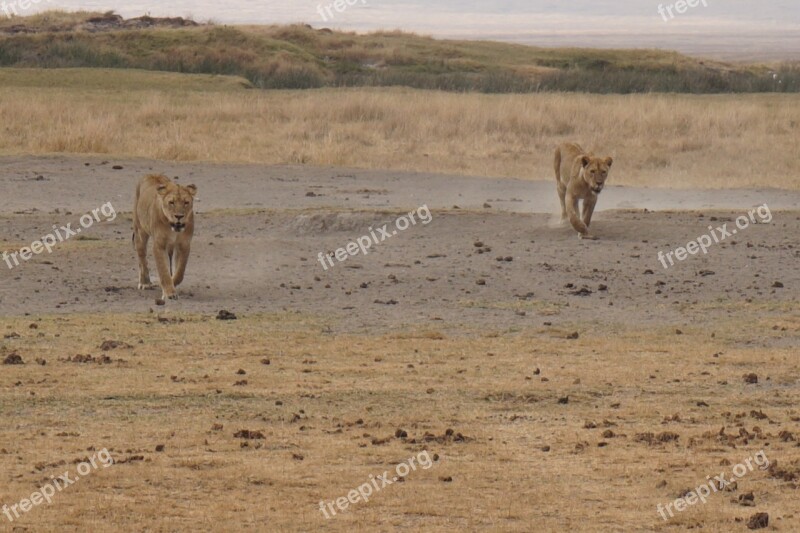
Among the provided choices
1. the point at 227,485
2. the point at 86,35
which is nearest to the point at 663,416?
the point at 227,485

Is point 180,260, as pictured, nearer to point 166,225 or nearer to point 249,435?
point 166,225

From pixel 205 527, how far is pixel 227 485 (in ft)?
2.78

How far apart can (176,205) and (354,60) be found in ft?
219

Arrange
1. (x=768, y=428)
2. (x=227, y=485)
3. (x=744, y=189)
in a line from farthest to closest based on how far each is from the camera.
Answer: (x=744, y=189) → (x=768, y=428) → (x=227, y=485)

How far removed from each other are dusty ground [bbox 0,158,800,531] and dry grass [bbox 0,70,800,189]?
8.03 m

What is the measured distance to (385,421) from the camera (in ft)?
33.6

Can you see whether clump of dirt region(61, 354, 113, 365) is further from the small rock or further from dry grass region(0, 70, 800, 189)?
dry grass region(0, 70, 800, 189)

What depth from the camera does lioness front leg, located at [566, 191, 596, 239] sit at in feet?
64.8

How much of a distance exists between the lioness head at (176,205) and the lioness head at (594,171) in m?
6.16

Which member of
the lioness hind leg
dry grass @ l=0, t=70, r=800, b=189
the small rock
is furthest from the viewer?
dry grass @ l=0, t=70, r=800, b=189

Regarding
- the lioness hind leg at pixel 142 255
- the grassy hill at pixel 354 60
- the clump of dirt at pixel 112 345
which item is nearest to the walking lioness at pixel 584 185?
the lioness hind leg at pixel 142 255

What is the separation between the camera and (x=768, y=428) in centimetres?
1005

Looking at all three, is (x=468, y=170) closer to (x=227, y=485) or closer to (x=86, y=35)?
(x=227, y=485)

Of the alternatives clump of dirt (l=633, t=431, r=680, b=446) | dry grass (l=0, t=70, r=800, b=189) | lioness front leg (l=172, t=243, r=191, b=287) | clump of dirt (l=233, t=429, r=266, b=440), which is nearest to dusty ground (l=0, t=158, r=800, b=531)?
clump of dirt (l=633, t=431, r=680, b=446)
